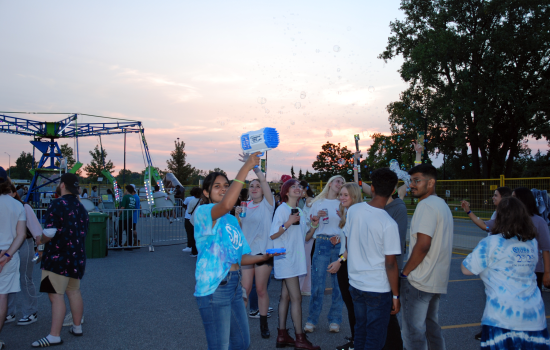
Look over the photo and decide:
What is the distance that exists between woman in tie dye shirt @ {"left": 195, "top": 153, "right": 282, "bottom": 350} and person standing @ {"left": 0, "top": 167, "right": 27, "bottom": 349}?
116 inches

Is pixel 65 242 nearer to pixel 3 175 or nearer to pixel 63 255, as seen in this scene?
pixel 63 255

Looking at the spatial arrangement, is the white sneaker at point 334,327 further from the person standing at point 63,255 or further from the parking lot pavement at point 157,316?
the person standing at point 63,255

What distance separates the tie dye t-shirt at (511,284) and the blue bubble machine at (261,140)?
6.21 feet

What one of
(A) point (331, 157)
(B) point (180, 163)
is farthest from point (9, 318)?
(A) point (331, 157)

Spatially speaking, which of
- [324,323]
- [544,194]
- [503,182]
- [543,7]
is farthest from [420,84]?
[324,323]

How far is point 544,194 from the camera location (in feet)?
22.7

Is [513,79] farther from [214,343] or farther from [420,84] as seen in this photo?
[214,343]

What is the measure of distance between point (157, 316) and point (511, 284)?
4554 mm

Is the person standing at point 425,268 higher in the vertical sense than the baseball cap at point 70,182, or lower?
lower

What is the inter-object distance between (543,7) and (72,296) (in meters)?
29.0

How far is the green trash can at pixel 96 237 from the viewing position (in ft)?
34.5

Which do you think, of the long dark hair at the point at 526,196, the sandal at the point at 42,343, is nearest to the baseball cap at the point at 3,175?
the sandal at the point at 42,343

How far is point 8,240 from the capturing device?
4609 mm

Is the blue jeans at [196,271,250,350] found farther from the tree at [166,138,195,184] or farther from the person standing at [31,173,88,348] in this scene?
the tree at [166,138,195,184]
